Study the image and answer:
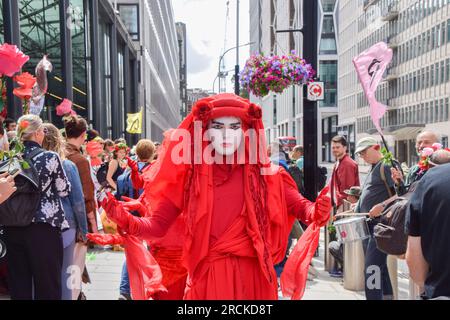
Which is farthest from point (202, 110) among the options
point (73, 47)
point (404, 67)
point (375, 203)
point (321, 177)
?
point (404, 67)

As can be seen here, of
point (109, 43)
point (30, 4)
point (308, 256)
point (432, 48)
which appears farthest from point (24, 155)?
point (432, 48)

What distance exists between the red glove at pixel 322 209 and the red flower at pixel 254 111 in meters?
0.62

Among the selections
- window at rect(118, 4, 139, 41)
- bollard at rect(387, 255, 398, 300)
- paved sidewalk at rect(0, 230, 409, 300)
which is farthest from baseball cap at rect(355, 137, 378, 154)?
window at rect(118, 4, 139, 41)

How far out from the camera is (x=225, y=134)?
3057 millimetres

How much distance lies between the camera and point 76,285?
4.53 m

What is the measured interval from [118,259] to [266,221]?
5.36 metres

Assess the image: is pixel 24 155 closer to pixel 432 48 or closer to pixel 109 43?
pixel 109 43

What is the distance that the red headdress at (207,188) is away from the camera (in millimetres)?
2908

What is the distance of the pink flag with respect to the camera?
4.78 meters

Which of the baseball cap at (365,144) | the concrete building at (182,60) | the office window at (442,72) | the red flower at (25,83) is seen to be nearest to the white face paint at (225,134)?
the baseball cap at (365,144)

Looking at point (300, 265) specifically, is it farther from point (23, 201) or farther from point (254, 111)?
point (23, 201)

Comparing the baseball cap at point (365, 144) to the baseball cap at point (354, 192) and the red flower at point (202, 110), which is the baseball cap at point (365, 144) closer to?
the baseball cap at point (354, 192)

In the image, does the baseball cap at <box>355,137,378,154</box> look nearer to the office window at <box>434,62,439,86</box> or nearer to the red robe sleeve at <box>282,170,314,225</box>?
the red robe sleeve at <box>282,170,314,225</box>

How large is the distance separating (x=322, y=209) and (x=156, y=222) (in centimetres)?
99
